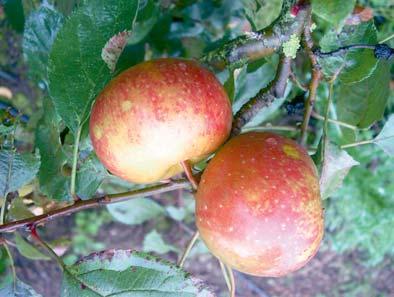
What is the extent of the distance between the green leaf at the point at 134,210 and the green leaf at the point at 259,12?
58 cm

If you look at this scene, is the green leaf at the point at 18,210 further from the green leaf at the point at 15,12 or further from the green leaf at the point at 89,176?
the green leaf at the point at 15,12

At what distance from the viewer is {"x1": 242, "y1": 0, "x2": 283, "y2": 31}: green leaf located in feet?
2.92

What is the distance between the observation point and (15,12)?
115 cm

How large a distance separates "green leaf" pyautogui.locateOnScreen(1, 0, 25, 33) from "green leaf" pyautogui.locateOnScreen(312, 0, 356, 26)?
2.49ft

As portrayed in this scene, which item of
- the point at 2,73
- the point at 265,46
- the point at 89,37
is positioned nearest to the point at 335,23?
the point at 265,46

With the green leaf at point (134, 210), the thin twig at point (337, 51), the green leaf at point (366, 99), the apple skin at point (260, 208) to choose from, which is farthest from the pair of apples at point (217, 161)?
the green leaf at point (134, 210)

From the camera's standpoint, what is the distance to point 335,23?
0.52 metres

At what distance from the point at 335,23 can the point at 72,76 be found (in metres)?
0.39

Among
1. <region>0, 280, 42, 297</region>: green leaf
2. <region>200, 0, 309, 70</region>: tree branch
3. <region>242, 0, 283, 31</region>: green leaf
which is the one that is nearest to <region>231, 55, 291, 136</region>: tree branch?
<region>200, 0, 309, 70</region>: tree branch

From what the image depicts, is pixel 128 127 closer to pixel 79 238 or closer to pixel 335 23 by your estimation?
pixel 335 23

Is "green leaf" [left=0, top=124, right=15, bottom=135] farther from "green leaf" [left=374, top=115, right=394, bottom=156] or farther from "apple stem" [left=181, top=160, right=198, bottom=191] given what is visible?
"green leaf" [left=374, top=115, right=394, bottom=156]

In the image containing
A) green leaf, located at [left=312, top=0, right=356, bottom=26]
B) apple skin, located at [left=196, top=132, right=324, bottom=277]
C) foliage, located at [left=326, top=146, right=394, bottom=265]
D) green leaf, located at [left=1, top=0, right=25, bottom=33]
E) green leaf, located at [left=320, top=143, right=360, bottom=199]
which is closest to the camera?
green leaf, located at [left=312, top=0, right=356, bottom=26]

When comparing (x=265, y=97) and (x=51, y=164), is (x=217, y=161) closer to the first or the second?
(x=265, y=97)

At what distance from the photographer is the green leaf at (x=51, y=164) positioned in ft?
2.94
